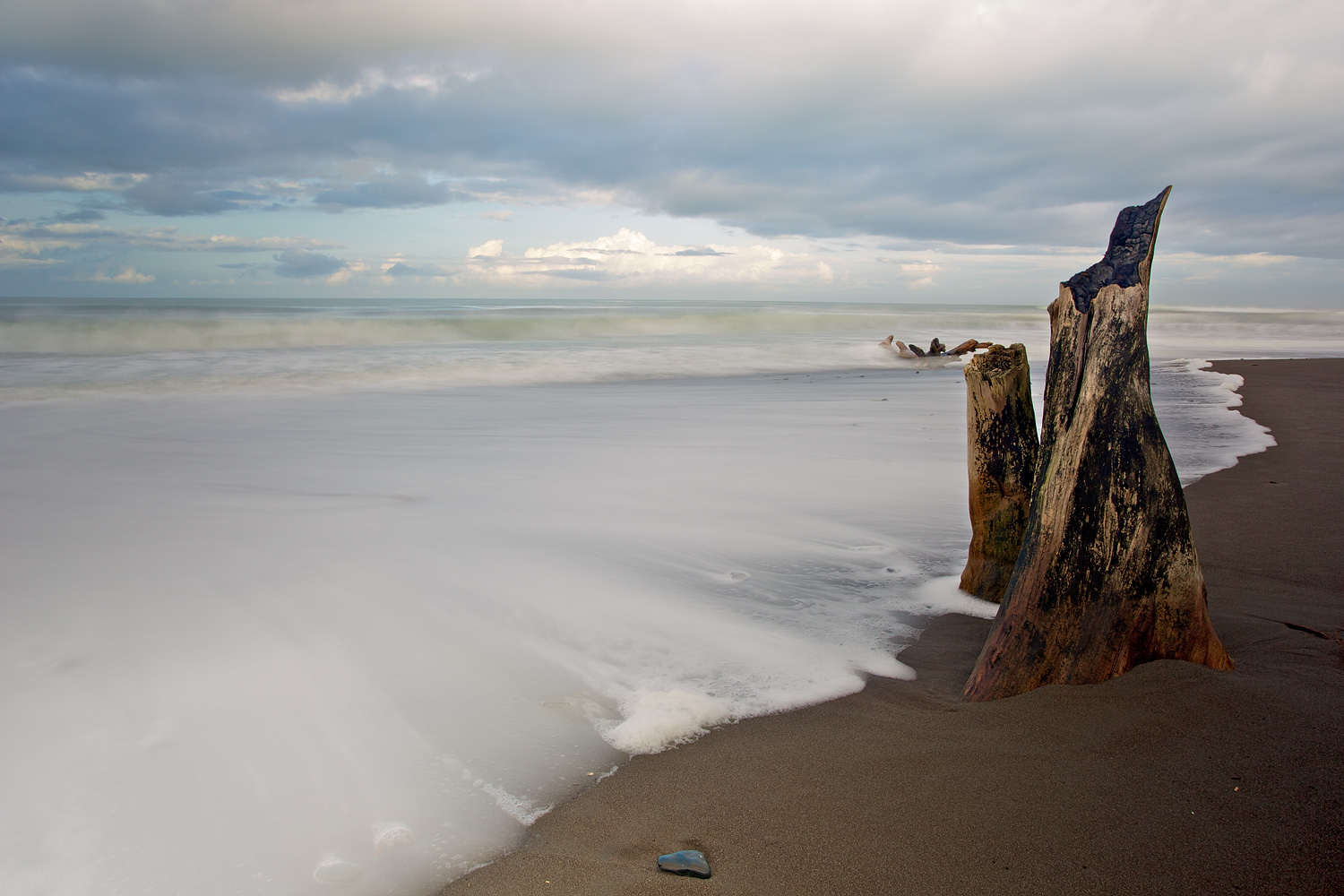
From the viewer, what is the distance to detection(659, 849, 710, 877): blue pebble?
1.65m

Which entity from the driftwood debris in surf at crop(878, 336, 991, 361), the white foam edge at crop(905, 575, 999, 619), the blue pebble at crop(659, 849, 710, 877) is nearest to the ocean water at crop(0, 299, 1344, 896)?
the white foam edge at crop(905, 575, 999, 619)

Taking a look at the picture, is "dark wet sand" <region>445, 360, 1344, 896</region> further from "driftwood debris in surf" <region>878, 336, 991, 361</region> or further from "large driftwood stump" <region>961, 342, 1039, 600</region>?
"driftwood debris in surf" <region>878, 336, 991, 361</region>

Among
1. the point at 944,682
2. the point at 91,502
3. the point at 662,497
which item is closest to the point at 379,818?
the point at 944,682

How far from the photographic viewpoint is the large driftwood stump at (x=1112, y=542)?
7.18 ft

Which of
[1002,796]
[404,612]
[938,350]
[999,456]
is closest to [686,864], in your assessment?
[1002,796]

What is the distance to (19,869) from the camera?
173 centimetres

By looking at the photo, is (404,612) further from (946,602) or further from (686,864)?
(946,602)

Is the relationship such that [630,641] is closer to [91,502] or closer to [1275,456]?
[91,502]

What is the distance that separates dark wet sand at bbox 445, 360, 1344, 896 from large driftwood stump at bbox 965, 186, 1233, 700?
82 millimetres

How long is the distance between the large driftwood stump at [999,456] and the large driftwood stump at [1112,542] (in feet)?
2.42

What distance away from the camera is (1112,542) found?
218 centimetres

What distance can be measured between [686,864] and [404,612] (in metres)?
1.89

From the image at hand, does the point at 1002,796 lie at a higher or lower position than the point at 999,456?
lower

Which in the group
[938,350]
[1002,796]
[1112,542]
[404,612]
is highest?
[938,350]
